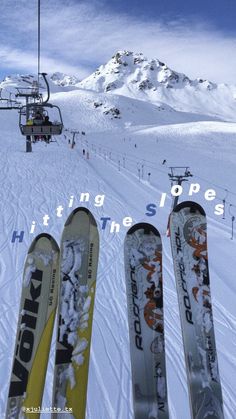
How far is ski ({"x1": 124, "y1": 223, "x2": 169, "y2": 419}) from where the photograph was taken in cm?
522

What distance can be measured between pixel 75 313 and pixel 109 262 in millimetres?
5698

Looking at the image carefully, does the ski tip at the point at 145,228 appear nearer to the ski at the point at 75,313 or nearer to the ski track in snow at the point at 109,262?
the ski at the point at 75,313

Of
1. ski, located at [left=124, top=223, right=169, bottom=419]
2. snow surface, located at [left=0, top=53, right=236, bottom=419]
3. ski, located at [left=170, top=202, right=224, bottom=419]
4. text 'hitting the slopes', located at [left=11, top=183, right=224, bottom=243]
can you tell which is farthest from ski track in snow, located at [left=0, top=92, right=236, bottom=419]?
ski, located at [left=170, top=202, right=224, bottom=419]

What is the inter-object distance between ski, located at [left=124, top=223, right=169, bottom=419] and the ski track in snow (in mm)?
734

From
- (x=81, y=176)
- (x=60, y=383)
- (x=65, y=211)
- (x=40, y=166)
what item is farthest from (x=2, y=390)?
(x=40, y=166)

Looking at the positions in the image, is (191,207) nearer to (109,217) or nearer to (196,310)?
(196,310)

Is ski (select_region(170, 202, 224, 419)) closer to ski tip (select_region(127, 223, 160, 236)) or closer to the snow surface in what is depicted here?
ski tip (select_region(127, 223, 160, 236))

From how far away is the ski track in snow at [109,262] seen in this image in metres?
6.34

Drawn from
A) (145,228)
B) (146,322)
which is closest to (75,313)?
(146,322)

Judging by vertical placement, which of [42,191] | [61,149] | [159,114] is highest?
[159,114]

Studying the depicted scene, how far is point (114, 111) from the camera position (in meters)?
91.7

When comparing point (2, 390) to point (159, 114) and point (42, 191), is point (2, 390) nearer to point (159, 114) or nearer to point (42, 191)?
point (42, 191)

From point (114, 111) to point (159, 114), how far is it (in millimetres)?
22751

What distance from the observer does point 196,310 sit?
5.75 m
